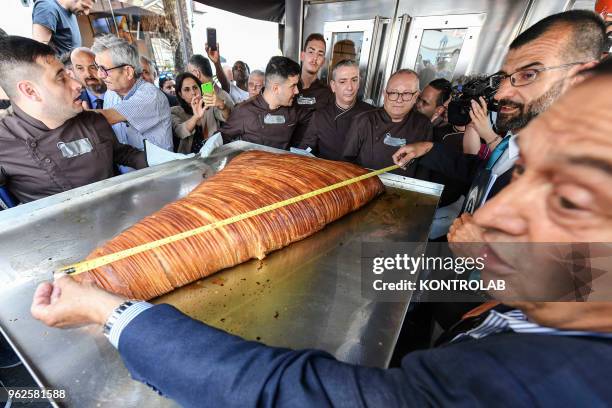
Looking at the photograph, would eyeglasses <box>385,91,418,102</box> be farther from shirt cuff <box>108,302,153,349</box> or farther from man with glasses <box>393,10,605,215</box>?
shirt cuff <box>108,302,153,349</box>

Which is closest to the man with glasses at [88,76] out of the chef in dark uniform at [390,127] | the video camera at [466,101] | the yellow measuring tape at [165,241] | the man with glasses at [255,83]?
the man with glasses at [255,83]

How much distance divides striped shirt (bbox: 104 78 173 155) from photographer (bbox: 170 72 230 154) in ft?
1.11

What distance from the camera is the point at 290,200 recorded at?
55.9 inches

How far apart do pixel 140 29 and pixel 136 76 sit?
5.92 m

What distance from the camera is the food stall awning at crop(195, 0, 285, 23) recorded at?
6.10 meters

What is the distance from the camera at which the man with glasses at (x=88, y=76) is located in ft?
9.59

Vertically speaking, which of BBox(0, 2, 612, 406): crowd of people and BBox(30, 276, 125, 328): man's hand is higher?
BBox(0, 2, 612, 406): crowd of people

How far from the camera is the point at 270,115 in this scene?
130 inches

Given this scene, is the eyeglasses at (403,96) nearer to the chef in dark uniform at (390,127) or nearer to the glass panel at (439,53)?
the chef in dark uniform at (390,127)

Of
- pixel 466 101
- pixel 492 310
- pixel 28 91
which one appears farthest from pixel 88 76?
pixel 492 310

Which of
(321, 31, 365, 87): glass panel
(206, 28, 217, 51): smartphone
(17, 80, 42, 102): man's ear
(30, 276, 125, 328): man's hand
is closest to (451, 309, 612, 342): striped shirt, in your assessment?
(30, 276, 125, 328): man's hand

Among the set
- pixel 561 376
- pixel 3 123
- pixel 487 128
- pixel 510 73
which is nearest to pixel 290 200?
pixel 561 376

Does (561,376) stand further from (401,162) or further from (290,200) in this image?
(401,162)

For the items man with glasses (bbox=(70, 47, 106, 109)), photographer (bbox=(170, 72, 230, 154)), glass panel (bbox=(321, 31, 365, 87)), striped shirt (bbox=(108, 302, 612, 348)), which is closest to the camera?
striped shirt (bbox=(108, 302, 612, 348))
